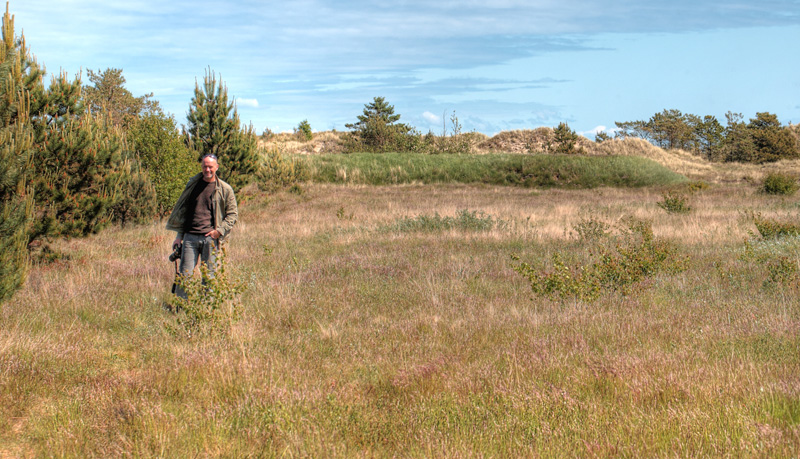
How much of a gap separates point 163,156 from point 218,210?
10449 millimetres

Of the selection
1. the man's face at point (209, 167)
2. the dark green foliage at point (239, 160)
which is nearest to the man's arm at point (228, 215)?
the man's face at point (209, 167)

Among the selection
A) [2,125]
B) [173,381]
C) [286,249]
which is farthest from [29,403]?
[286,249]

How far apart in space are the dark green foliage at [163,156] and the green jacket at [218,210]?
386 inches

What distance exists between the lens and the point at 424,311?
6.94 m

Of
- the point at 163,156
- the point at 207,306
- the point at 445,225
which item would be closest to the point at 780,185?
the point at 445,225

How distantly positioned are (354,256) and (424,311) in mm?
4332

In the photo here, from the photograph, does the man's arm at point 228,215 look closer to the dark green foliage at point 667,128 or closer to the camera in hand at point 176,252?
the camera in hand at point 176,252

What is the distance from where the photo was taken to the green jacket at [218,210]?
→ 24.0 ft

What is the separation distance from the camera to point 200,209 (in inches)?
289

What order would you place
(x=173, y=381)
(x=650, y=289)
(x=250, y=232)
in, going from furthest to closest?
(x=250, y=232) → (x=650, y=289) → (x=173, y=381)

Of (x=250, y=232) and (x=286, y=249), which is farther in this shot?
(x=250, y=232)

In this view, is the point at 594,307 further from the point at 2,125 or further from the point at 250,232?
the point at 250,232

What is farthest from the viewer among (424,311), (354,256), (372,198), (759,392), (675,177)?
(675,177)

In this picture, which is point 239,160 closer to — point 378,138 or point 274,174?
point 274,174
